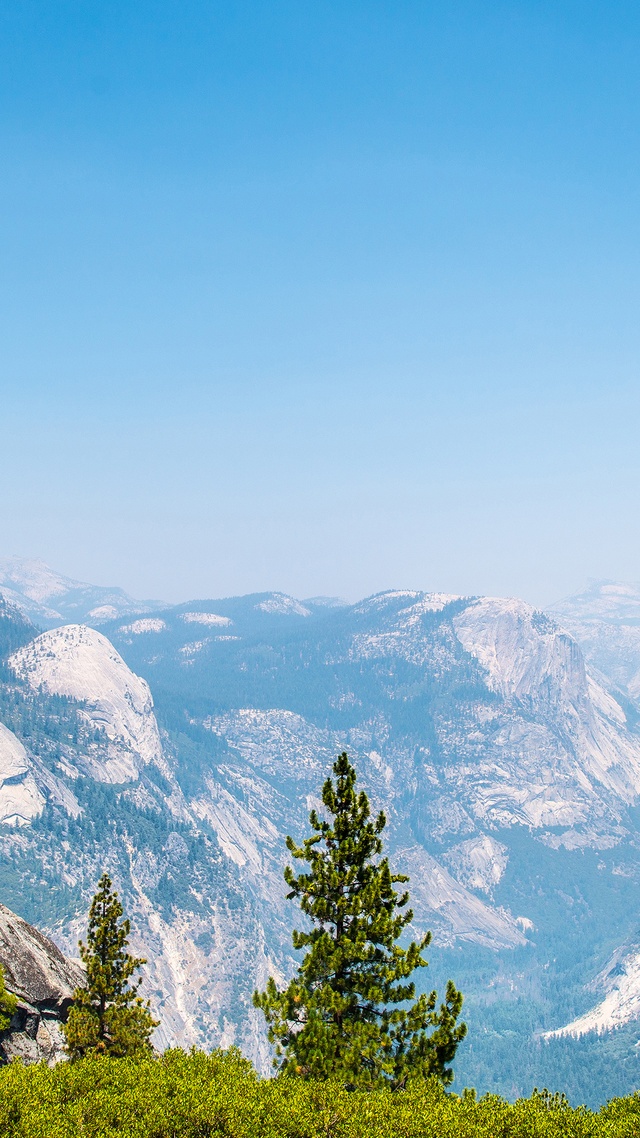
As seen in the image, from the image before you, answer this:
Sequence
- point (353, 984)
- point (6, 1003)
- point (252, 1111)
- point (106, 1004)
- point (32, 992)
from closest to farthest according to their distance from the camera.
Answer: point (252, 1111) → point (353, 984) → point (6, 1003) → point (32, 992) → point (106, 1004)

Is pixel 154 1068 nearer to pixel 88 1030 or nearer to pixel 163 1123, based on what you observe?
pixel 163 1123

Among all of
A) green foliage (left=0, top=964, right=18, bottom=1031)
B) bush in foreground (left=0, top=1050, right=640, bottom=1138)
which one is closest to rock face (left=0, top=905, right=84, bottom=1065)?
green foliage (left=0, top=964, right=18, bottom=1031)

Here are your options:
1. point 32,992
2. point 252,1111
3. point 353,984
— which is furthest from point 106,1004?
point 252,1111

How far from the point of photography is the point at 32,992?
51.0m

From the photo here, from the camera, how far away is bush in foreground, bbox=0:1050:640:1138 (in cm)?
2986

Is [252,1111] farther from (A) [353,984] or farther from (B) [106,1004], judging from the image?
(B) [106,1004]

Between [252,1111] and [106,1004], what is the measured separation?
26790 millimetres

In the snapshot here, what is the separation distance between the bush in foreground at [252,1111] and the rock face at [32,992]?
15408 millimetres

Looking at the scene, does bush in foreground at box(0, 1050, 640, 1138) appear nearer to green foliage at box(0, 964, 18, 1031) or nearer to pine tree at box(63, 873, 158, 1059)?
green foliage at box(0, 964, 18, 1031)

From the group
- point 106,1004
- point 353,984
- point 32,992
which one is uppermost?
point 353,984

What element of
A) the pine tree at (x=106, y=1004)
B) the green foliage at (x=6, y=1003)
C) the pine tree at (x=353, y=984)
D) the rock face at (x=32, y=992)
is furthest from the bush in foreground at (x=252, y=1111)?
the pine tree at (x=106, y=1004)

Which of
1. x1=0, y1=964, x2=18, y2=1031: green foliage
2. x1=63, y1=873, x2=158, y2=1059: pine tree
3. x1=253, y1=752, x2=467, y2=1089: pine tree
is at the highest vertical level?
x1=253, y1=752, x2=467, y2=1089: pine tree

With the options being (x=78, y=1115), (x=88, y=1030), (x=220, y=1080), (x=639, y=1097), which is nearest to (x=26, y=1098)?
(x=78, y=1115)

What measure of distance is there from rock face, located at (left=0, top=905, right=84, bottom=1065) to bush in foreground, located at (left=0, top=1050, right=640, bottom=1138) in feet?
50.6
